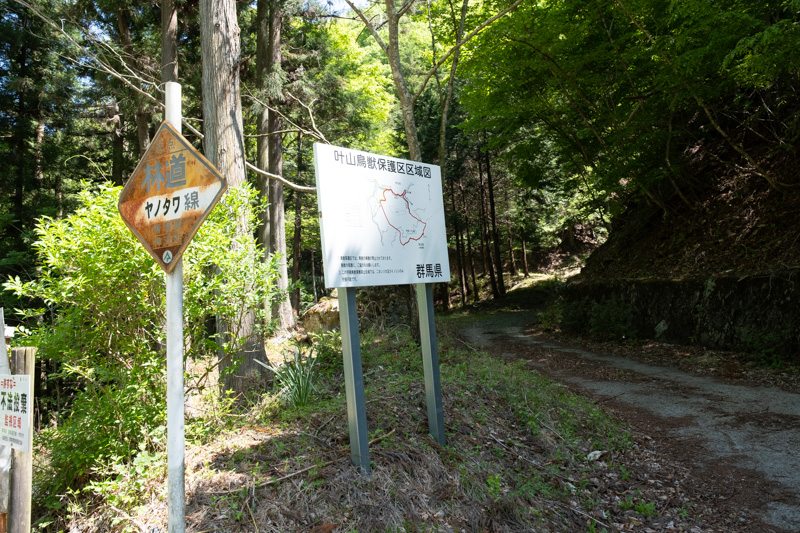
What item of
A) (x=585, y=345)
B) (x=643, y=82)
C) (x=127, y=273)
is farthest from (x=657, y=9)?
(x=127, y=273)

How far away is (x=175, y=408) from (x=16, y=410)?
1.02m

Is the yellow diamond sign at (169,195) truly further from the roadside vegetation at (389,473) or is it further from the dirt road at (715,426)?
the dirt road at (715,426)

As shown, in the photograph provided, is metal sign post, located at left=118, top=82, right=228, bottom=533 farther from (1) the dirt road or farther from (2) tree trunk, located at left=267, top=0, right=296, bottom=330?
(2) tree trunk, located at left=267, top=0, right=296, bottom=330

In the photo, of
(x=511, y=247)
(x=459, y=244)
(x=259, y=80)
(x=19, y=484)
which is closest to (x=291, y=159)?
(x=459, y=244)

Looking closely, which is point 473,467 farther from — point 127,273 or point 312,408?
point 127,273

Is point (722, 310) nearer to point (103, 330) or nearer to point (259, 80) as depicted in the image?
point (103, 330)

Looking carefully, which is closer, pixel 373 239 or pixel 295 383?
pixel 373 239

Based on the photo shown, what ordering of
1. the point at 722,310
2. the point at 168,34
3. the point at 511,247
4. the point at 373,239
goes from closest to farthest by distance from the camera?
the point at 373,239
the point at 722,310
the point at 168,34
the point at 511,247

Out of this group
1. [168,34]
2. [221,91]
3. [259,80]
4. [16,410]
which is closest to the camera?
[16,410]

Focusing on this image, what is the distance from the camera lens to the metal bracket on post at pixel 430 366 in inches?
183

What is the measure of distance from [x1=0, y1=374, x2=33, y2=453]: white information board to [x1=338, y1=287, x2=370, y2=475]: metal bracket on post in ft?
6.44

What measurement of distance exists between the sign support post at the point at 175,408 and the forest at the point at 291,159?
1.02m

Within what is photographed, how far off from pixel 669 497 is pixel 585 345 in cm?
813

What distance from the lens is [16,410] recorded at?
2.75 meters
